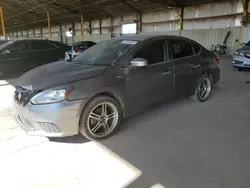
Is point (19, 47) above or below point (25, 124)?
above

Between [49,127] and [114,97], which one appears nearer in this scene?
[49,127]

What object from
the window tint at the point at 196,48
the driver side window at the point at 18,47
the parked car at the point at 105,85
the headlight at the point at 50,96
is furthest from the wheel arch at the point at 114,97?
the driver side window at the point at 18,47

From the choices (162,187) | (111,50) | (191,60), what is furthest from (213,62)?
(162,187)

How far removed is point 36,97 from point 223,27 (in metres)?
14.1

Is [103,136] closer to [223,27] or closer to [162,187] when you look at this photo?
[162,187]

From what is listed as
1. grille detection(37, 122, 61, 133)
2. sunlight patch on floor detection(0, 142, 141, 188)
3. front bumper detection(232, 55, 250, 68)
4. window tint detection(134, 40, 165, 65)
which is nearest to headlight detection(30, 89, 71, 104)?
grille detection(37, 122, 61, 133)

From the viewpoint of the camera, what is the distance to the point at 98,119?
2.68 m

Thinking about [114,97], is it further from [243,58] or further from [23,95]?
[243,58]

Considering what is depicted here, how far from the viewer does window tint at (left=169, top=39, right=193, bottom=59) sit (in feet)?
11.4

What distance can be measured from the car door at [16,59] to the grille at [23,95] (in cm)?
465

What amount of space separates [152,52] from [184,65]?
2.48 feet

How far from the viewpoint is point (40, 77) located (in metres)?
2.57

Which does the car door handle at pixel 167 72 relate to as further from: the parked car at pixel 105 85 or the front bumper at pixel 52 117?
the front bumper at pixel 52 117

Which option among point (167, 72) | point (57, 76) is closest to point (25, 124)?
point (57, 76)
